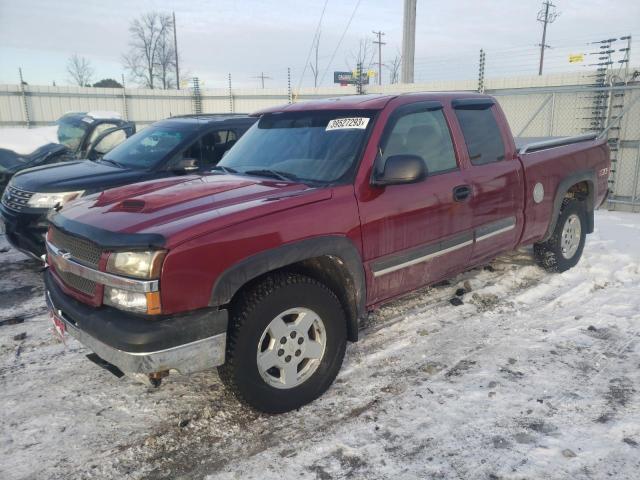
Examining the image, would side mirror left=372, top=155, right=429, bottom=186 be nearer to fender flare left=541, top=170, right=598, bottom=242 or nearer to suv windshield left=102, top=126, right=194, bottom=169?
fender flare left=541, top=170, right=598, bottom=242

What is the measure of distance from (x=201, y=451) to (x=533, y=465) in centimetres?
176

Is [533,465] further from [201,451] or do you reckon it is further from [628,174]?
[628,174]

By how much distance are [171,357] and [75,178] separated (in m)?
4.04

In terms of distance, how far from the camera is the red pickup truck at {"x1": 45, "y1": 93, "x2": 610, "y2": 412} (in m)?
2.58

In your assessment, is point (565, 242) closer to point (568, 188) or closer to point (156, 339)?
point (568, 188)

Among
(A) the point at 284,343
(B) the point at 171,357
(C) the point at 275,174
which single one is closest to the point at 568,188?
(C) the point at 275,174

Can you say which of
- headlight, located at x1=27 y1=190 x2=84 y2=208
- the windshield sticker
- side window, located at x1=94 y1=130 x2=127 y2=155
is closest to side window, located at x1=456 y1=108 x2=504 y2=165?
the windshield sticker

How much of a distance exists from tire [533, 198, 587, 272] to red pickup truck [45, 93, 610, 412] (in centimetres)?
100

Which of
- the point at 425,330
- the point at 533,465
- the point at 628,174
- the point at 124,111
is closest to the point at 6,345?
the point at 425,330

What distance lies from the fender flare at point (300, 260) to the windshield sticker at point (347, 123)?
93cm

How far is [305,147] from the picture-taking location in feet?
12.4

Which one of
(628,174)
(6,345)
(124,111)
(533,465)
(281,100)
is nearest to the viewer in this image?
(533,465)

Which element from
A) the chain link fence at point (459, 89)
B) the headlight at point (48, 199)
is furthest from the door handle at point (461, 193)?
the chain link fence at point (459, 89)

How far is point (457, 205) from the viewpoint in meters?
3.95
